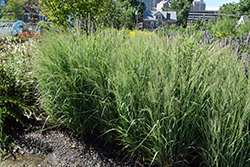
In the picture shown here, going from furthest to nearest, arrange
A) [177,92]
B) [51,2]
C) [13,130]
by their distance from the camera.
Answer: [51,2] < [13,130] < [177,92]

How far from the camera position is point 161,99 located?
1879mm

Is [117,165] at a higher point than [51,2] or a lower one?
lower

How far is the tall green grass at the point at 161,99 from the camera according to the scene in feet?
5.74

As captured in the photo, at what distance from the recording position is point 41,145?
99.9 inches

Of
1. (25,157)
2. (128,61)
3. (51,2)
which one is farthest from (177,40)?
(51,2)

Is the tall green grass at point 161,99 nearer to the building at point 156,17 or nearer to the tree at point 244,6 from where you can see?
the tree at point 244,6

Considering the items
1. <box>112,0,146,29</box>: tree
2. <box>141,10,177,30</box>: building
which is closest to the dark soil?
<box>112,0,146,29</box>: tree

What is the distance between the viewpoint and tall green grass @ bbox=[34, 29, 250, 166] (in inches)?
68.9

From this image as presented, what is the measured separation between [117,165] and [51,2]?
658cm

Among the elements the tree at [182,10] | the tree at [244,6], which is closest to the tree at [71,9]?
the tree at [244,6]

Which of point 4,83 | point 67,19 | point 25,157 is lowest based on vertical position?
point 25,157

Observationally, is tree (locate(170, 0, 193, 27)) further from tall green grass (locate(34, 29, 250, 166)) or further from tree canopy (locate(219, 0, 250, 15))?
tall green grass (locate(34, 29, 250, 166))

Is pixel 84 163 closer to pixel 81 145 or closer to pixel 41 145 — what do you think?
pixel 81 145

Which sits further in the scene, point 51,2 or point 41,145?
point 51,2
